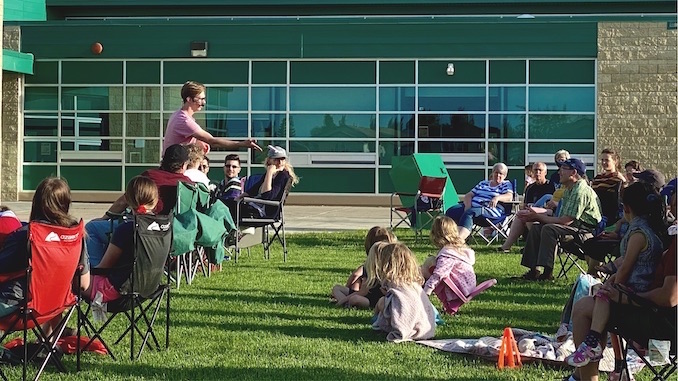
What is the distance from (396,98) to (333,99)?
145 cm

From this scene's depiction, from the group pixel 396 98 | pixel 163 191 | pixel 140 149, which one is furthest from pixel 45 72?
pixel 163 191

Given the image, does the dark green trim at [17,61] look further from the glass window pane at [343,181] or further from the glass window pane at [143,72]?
the glass window pane at [343,181]

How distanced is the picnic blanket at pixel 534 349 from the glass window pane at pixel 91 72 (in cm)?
1958

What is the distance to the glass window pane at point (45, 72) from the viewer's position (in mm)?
24734

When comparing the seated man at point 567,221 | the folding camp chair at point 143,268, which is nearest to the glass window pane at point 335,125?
the seated man at point 567,221

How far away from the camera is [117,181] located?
24.7 meters

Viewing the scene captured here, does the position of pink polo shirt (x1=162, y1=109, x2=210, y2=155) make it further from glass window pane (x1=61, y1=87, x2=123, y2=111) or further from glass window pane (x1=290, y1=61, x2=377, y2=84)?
glass window pane (x1=61, y1=87, x2=123, y2=111)

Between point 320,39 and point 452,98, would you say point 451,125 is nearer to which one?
point 452,98

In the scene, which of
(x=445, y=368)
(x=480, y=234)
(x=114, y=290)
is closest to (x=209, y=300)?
(x=114, y=290)

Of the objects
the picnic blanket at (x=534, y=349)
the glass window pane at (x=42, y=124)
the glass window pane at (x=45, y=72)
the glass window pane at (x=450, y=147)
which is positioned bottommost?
the picnic blanket at (x=534, y=349)

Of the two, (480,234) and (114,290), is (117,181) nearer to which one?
(480,234)

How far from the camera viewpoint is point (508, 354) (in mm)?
5773

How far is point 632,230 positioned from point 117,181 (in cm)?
2059

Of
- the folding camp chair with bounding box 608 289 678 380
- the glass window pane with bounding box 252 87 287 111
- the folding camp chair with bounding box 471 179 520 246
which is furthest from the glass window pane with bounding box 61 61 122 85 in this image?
the folding camp chair with bounding box 608 289 678 380
